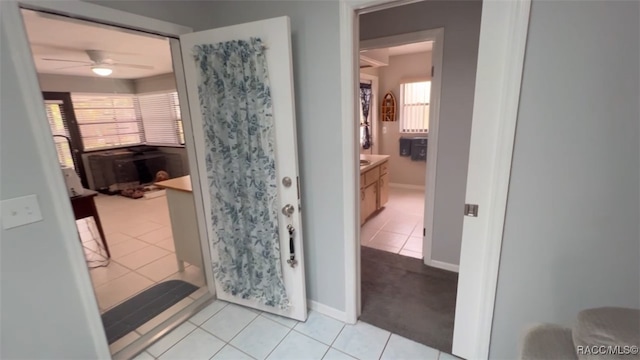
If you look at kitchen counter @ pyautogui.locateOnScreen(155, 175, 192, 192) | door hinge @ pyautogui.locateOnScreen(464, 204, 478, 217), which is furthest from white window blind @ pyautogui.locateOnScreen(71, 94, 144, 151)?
door hinge @ pyautogui.locateOnScreen(464, 204, 478, 217)

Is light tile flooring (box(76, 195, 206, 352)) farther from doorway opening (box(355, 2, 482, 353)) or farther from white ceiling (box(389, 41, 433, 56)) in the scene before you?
white ceiling (box(389, 41, 433, 56))

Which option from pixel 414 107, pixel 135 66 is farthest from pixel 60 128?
pixel 414 107

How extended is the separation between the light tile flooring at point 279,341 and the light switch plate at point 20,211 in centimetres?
107

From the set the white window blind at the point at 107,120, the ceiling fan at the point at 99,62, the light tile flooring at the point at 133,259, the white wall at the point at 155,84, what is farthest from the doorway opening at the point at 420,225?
the white window blind at the point at 107,120

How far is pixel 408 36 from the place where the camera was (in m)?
2.33

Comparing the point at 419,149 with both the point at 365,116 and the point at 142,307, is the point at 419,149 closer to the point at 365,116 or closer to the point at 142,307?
the point at 365,116

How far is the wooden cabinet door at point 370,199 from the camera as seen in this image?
361 cm

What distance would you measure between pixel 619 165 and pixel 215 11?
2328 mm

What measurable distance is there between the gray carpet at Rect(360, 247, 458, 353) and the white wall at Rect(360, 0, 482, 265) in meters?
0.27

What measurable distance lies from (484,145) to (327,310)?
1.51m

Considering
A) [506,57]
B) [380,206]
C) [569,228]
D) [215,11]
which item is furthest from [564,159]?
[380,206]

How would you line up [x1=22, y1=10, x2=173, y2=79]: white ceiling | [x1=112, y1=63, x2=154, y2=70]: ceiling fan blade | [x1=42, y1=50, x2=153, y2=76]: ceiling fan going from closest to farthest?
1. [x1=22, y1=10, x2=173, y2=79]: white ceiling
2. [x1=42, y1=50, x2=153, y2=76]: ceiling fan
3. [x1=112, y1=63, x2=154, y2=70]: ceiling fan blade

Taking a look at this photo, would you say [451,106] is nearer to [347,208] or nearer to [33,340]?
[347,208]

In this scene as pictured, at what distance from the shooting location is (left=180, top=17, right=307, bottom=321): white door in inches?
63.4
